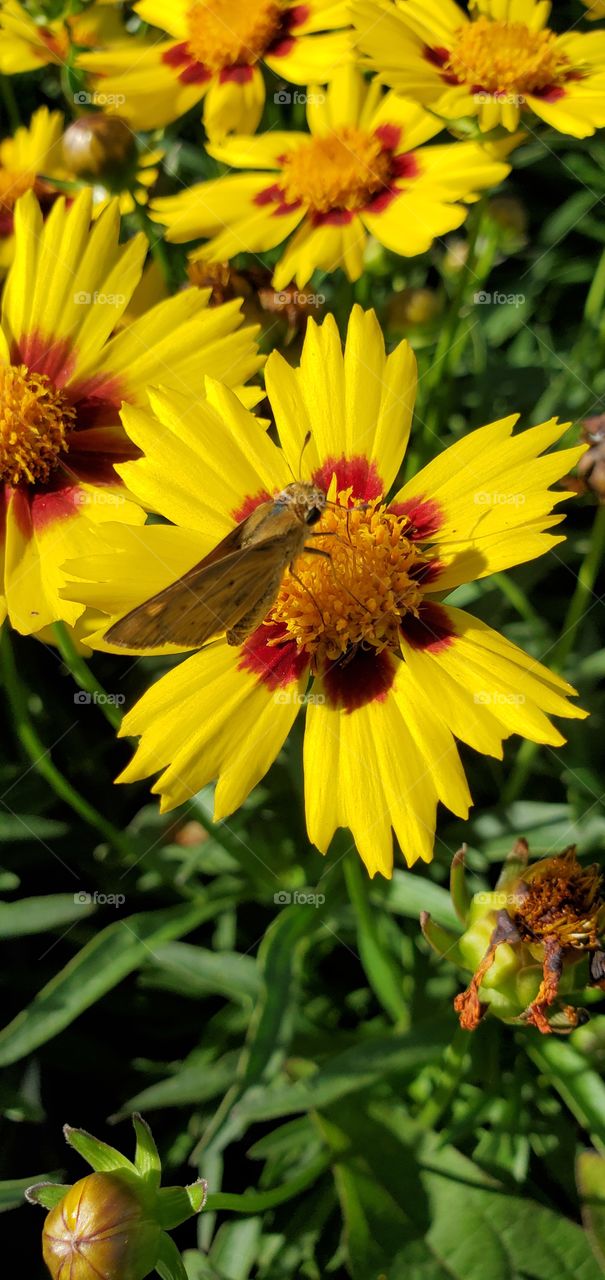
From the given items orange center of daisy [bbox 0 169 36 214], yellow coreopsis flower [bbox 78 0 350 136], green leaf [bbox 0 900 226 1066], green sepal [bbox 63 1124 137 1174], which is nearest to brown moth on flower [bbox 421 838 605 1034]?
green sepal [bbox 63 1124 137 1174]

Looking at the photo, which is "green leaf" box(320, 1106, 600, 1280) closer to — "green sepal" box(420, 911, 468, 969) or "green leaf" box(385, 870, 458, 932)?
"green leaf" box(385, 870, 458, 932)

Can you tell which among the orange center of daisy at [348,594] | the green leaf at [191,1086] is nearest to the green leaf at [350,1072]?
the green leaf at [191,1086]

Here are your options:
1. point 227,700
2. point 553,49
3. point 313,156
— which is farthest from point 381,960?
point 553,49

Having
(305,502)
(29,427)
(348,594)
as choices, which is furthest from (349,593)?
(29,427)

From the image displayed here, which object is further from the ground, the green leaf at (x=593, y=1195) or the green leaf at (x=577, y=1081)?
the green leaf at (x=577, y=1081)

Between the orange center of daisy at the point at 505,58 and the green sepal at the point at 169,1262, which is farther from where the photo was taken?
the orange center of daisy at the point at 505,58

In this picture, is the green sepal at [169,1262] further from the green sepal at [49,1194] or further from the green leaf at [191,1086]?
the green leaf at [191,1086]

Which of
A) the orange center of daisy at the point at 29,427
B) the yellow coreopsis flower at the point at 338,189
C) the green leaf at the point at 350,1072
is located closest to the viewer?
the green leaf at the point at 350,1072
